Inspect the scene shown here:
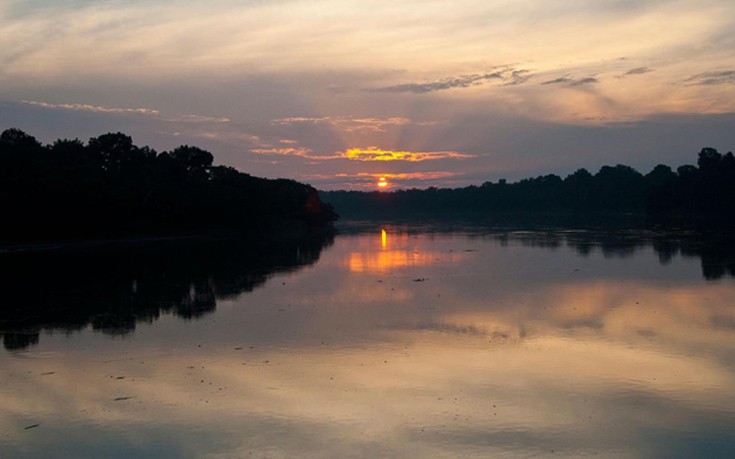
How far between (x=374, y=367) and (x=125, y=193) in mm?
66548

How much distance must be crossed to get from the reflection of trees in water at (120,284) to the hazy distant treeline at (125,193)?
991cm

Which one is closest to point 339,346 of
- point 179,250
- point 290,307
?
point 290,307

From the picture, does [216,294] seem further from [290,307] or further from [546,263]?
[546,263]

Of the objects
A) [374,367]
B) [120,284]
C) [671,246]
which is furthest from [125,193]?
[374,367]

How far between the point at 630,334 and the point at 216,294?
17709mm

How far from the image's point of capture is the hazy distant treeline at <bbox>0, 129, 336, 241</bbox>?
66438mm

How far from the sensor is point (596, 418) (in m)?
13.6

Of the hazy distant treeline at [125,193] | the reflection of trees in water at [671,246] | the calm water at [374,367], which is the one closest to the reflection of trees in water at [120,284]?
the calm water at [374,367]

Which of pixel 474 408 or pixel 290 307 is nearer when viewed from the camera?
pixel 474 408

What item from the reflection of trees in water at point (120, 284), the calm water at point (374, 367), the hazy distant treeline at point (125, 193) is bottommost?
the calm water at point (374, 367)

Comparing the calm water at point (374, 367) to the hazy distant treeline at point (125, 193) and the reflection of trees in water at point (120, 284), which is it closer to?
the reflection of trees in water at point (120, 284)

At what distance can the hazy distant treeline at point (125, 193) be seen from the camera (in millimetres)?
66438

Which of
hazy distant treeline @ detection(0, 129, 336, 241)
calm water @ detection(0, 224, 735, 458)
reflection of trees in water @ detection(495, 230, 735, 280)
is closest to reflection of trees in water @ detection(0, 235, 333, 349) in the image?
calm water @ detection(0, 224, 735, 458)

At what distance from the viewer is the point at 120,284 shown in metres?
36.2
